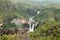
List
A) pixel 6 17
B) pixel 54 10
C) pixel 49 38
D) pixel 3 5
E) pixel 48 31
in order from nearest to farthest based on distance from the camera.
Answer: pixel 49 38 < pixel 48 31 < pixel 6 17 < pixel 3 5 < pixel 54 10

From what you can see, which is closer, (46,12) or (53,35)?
(53,35)

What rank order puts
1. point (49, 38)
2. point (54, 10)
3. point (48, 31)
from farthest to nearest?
point (54, 10) → point (48, 31) → point (49, 38)

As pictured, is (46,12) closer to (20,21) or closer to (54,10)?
(54,10)

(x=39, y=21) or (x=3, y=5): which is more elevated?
(x=3, y=5)

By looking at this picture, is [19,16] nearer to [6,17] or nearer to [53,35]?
[6,17]

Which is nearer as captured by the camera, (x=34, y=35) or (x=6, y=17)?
(x=34, y=35)

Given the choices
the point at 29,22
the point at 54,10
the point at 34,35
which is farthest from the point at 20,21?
the point at 34,35

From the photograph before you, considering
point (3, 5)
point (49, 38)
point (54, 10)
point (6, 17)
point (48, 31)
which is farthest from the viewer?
point (54, 10)

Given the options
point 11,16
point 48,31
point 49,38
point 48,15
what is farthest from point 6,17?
point 49,38

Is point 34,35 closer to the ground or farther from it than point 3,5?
closer to the ground
